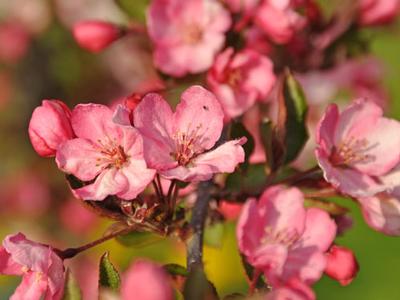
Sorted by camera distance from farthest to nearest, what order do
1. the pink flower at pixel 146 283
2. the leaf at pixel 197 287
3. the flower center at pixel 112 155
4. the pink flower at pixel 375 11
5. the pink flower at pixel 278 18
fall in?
1. the pink flower at pixel 375 11
2. the pink flower at pixel 278 18
3. the flower center at pixel 112 155
4. the leaf at pixel 197 287
5. the pink flower at pixel 146 283

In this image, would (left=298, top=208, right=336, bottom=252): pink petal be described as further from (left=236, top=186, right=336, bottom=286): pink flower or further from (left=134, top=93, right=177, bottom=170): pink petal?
(left=134, top=93, right=177, bottom=170): pink petal

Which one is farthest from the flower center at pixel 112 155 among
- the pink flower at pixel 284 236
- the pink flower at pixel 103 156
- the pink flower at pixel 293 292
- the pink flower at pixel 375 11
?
the pink flower at pixel 375 11

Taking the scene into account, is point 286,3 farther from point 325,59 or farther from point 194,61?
point 325,59

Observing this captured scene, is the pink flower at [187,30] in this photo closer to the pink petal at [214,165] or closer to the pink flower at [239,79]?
the pink flower at [239,79]

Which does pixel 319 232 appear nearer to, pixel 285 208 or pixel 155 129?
pixel 285 208

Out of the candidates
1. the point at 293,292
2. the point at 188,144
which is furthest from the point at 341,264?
the point at 188,144

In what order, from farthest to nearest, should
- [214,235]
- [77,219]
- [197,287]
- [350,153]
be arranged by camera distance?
[77,219] → [214,235] → [350,153] → [197,287]
